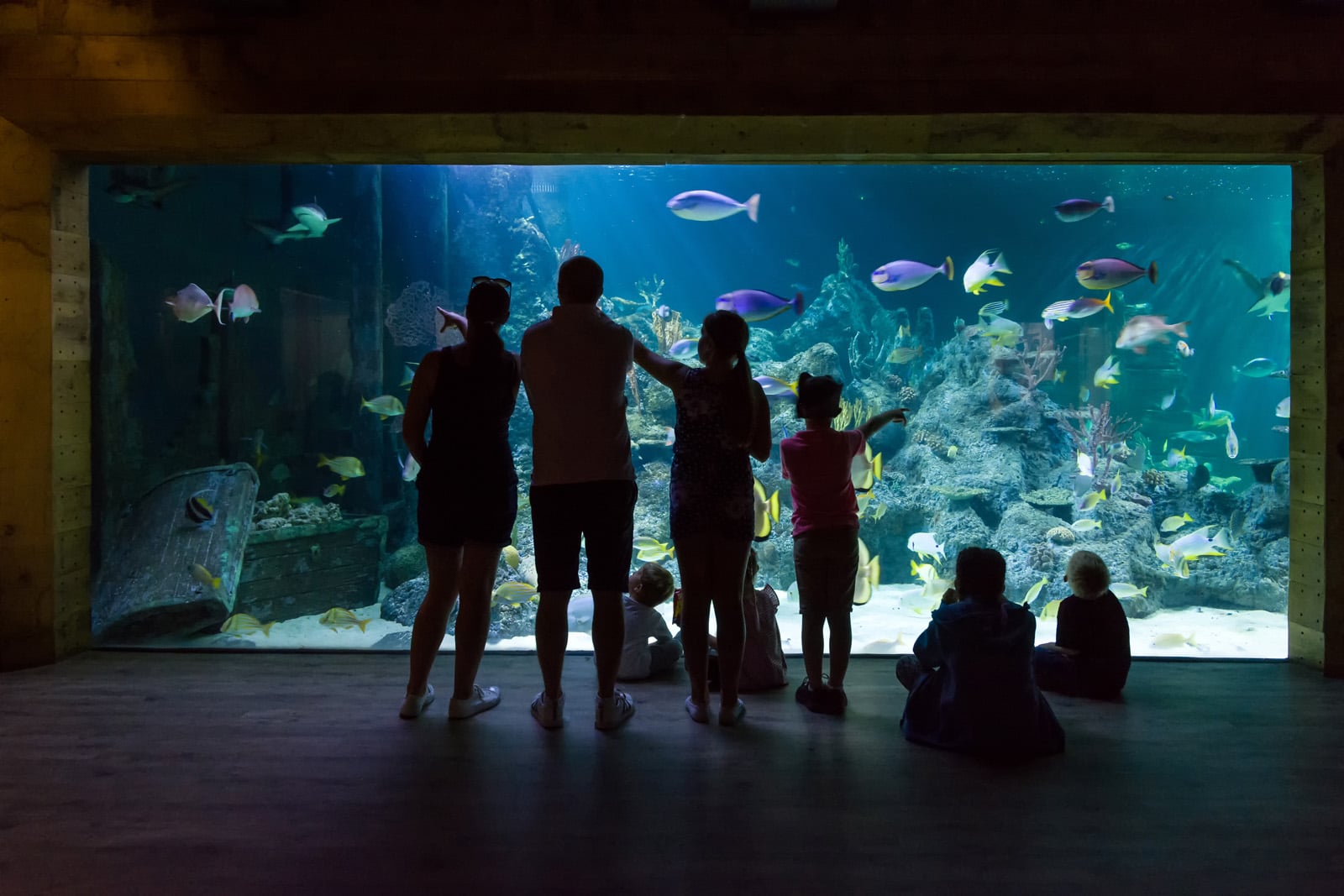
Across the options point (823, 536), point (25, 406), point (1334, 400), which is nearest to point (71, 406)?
point (25, 406)

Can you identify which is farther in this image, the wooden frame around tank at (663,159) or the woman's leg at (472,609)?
the wooden frame around tank at (663,159)

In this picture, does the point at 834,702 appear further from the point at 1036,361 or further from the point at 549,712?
the point at 1036,361

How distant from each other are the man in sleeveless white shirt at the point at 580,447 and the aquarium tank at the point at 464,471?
1794 millimetres

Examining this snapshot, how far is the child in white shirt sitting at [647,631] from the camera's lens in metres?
3.75

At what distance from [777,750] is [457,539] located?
5.05ft

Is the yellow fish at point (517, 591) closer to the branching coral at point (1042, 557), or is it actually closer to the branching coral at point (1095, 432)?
the branching coral at point (1042, 557)

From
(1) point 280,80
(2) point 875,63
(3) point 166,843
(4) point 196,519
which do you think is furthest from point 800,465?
(4) point 196,519

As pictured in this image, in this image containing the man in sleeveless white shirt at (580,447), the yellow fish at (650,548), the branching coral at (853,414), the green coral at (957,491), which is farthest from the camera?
the branching coral at (853,414)

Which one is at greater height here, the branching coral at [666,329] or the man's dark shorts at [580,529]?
the branching coral at [666,329]

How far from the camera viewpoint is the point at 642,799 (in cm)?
243

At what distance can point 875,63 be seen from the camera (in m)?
3.67

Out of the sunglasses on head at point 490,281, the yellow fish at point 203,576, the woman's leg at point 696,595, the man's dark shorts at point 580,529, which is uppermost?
the sunglasses on head at point 490,281

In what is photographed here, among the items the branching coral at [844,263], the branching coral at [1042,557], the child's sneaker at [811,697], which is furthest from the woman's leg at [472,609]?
the branching coral at [844,263]

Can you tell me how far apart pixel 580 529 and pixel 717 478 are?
0.60 metres
